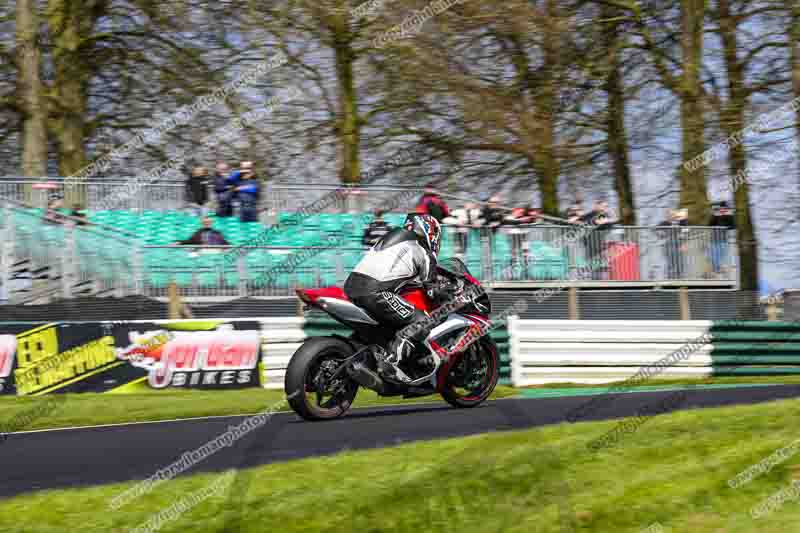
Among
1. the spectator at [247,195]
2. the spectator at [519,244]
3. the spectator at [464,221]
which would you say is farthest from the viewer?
the spectator at [519,244]

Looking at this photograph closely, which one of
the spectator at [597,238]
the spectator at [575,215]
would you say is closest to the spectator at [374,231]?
the spectator at [597,238]

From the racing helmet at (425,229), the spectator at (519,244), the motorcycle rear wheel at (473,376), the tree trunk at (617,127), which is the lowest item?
the motorcycle rear wheel at (473,376)

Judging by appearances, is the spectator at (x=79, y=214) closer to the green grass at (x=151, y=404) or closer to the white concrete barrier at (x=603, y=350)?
the green grass at (x=151, y=404)

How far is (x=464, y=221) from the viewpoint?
1848 centimetres

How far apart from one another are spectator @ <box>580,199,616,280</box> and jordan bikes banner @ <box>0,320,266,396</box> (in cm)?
692

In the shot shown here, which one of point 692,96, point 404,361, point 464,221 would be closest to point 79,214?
point 464,221

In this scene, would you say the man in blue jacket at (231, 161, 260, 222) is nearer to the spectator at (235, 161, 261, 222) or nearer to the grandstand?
the spectator at (235, 161, 261, 222)

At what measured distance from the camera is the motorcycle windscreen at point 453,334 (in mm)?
9609

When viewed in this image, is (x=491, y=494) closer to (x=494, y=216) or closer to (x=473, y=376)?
(x=473, y=376)

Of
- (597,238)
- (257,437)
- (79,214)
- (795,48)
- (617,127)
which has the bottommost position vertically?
(257,437)

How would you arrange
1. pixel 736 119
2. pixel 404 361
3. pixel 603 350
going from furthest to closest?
pixel 736 119 < pixel 603 350 < pixel 404 361

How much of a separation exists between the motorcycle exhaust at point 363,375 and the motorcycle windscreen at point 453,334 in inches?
28.4

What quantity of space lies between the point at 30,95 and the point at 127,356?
→ 28.9 feet

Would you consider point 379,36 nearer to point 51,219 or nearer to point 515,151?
point 515,151
